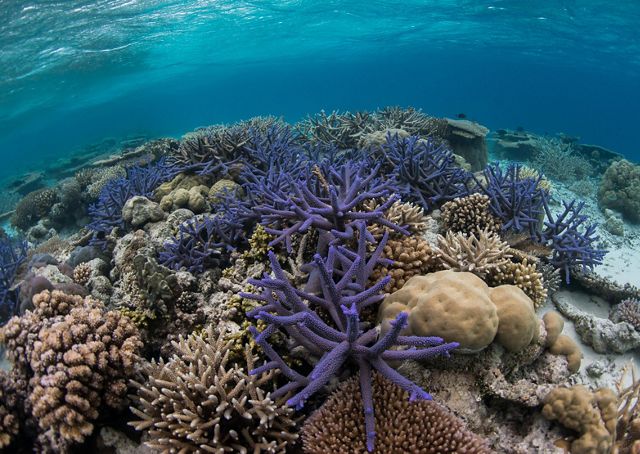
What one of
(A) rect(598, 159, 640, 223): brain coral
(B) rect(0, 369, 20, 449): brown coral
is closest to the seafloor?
(B) rect(0, 369, 20, 449): brown coral

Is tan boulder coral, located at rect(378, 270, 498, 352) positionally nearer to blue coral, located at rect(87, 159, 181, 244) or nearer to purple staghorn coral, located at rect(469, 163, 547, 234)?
purple staghorn coral, located at rect(469, 163, 547, 234)

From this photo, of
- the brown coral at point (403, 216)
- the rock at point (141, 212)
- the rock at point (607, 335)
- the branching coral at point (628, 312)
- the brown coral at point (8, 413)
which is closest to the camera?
the brown coral at point (8, 413)

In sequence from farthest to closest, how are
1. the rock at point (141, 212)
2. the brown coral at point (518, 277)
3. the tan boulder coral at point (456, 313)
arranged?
the rock at point (141, 212) < the brown coral at point (518, 277) < the tan boulder coral at point (456, 313)

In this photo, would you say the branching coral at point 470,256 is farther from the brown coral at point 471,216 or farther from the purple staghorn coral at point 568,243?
the purple staghorn coral at point 568,243

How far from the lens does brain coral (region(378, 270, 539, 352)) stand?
2.97m

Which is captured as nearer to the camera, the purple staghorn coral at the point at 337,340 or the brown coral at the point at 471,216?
the purple staghorn coral at the point at 337,340

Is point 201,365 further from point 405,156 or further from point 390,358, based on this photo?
point 405,156

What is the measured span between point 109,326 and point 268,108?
672 feet

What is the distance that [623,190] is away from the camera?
1276 centimetres

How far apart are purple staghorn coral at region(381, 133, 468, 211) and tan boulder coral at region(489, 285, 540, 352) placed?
2731 mm

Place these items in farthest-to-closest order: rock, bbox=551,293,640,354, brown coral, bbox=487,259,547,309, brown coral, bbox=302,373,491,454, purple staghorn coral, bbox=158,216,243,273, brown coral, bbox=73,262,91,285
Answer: brown coral, bbox=73,262,91,285 < purple staghorn coral, bbox=158,216,243,273 < rock, bbox=551,293,640,354 < brown coral, bbox=487,259,547,309 < brown coral, bbox=302,373,491,454

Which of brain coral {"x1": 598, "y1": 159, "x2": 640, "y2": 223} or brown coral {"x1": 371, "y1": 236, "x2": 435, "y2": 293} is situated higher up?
brown coral {"x1": 371, "y1": 236, "x2": 435, "y2": 293}

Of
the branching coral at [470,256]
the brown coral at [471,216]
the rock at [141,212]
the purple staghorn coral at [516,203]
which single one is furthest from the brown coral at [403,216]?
the rock at [141,212]

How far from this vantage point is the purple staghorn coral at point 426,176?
6.06 m
